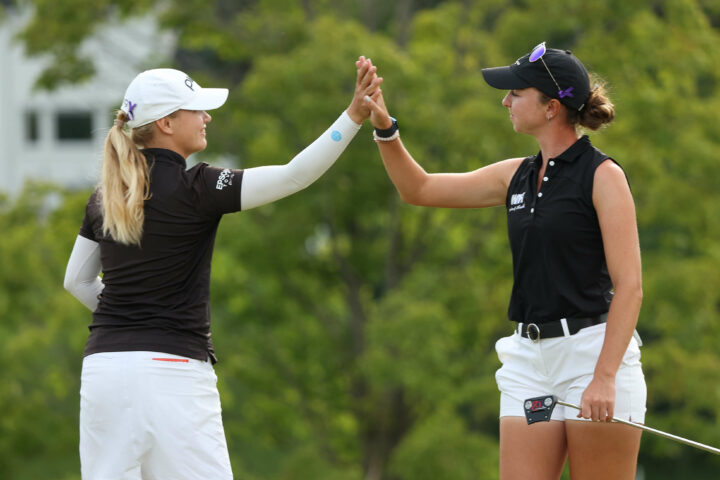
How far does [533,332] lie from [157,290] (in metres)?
1.19

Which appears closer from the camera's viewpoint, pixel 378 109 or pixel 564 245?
pixel 564 245

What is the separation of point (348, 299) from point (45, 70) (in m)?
4.97

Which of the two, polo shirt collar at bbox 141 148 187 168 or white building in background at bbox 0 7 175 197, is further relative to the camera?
white building in background at bbox 0 7 175 197

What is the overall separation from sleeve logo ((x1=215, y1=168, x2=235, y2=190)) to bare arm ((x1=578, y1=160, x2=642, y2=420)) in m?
1.13

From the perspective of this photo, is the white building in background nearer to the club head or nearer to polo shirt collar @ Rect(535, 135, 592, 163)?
polo shirt collar @ Rect(535, 135, 592, 163)

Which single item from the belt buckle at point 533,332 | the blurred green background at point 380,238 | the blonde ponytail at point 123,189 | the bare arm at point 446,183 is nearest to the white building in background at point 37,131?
the blurred green background at point 380,238

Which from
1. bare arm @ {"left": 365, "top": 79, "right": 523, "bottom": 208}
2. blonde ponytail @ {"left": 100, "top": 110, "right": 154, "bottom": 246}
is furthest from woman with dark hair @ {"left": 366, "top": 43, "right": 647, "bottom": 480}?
blonde ponytail @ {"left": 100, "top": 110, "right": 154, "bottom": 246}

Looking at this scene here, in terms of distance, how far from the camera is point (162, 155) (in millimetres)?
3404

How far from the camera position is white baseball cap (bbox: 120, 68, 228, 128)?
3.42 m

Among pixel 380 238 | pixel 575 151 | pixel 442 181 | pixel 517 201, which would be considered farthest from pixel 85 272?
pixel 380 238

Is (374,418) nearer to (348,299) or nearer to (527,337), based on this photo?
(348,299)

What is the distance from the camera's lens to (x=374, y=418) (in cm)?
1396

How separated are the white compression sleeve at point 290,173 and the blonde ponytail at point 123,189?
30 cm

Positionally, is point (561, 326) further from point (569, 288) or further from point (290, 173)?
point (290, 173)
